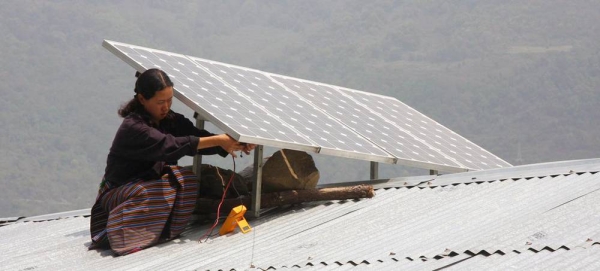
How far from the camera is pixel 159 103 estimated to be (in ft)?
31.1

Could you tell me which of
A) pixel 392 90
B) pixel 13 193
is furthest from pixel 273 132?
pixel 392 90

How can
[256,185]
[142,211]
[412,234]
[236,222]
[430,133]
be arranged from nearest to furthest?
[412,234] → [142,211] → [236,222] → [256,185] → [430,133]

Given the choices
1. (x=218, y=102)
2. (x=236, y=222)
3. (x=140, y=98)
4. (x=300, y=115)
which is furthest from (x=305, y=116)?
(x=140, y=98)

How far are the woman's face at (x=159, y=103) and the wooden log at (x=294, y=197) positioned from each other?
3.21 ft

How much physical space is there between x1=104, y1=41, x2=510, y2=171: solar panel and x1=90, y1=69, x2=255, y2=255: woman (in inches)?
11.3

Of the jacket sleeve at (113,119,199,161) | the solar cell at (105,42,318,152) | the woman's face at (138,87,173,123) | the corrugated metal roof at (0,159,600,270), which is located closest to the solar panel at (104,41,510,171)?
the solar cell at (105,42,318,152)

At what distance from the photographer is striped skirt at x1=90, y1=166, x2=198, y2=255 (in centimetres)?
921

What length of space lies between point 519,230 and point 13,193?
9021 cm

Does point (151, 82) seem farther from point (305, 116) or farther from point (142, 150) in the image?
point (305, 116)

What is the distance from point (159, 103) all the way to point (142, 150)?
1.71 feet

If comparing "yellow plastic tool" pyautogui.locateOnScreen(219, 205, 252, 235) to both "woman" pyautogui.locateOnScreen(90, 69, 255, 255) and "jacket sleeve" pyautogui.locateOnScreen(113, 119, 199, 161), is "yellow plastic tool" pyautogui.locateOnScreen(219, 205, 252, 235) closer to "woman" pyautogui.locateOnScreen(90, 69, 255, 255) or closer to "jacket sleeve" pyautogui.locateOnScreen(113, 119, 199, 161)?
"woman" pyautogui.locateOnScreen(90, 69, 255, 255)

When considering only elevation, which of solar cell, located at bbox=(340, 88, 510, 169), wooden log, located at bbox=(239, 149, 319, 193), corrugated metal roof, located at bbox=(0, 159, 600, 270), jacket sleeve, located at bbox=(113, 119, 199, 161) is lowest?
corrugated metal roof, located at bbox=(0, 159, 600, 270)

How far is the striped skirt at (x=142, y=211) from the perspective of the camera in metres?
9.21

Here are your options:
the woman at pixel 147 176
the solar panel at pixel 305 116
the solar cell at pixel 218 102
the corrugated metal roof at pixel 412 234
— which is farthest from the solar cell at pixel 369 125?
the woman at pixel 147 176
